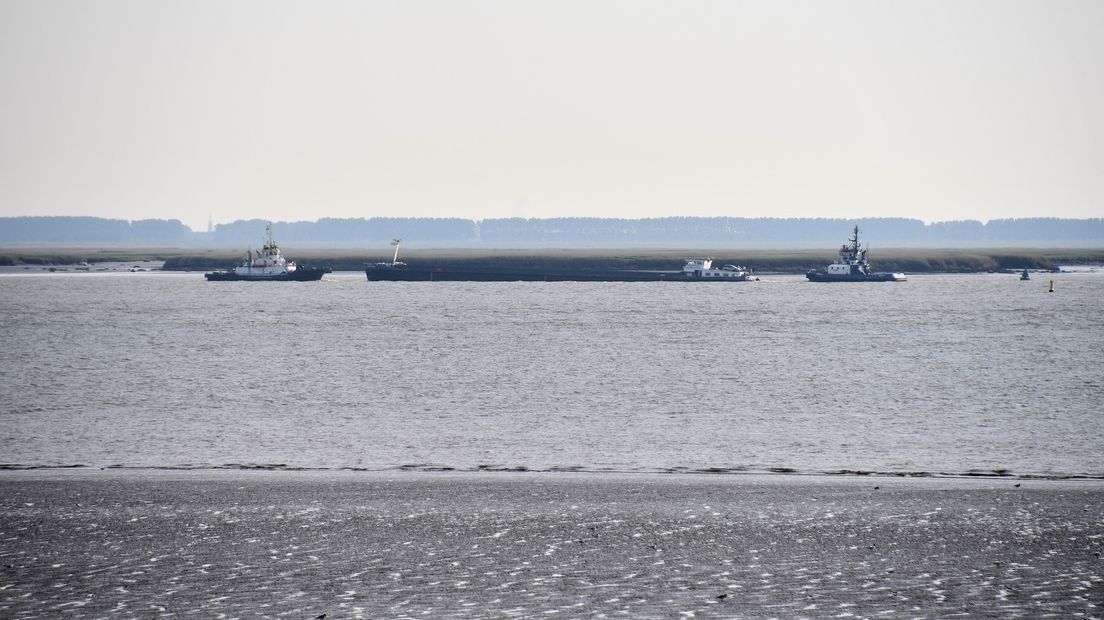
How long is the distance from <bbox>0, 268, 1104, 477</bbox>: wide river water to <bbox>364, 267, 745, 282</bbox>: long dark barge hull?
7717 centimetres

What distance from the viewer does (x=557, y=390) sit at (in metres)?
38.2

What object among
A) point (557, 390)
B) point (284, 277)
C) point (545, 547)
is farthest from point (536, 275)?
point (545, 547)

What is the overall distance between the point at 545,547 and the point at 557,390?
23115 mm

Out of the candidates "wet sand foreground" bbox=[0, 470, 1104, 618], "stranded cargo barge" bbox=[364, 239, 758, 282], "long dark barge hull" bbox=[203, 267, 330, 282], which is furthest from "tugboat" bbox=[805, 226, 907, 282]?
"wet sand foreground" bbox=[0, 470, 1104, 618]

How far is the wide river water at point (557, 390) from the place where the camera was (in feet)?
78.2

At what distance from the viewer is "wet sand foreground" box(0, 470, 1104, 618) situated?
12891 mm

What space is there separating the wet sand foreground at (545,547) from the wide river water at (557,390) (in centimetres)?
316

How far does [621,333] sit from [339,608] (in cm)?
5626

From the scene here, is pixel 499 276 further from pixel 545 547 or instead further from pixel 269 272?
pixel 545 547

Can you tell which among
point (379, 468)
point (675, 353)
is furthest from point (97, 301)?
point (379, 468)

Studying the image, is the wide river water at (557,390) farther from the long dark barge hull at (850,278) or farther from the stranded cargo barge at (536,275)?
the stranded cargo barge at (536,275)

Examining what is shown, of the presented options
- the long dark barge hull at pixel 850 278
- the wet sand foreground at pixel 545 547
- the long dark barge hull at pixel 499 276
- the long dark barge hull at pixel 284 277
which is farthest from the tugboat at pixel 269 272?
the wet sand foreground at pixel 545 547

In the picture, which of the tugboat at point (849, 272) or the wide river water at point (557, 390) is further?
the tugboat at point (849, 272)

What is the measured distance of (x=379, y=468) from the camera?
70.6ft
